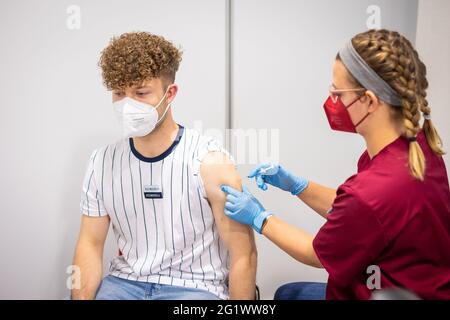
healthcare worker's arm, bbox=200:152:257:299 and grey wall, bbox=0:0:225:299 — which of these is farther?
grey wall, bbox=0:0:225:299

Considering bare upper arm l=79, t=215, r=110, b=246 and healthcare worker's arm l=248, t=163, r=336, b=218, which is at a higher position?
healthcare worker's arm l=248, t=163, r=336, b=218

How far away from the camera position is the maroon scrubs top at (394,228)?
1.00m

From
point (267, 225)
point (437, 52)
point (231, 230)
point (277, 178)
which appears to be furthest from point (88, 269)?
point (437, 52)

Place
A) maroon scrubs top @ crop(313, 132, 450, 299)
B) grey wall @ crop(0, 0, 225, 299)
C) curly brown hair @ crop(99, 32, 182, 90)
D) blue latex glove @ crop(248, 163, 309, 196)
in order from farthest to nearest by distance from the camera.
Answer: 1. grey wall @ crop(0, 0, 225, 299)
2. blue latex glove @ crop(248, 163, 309, 196)
3. curly brown hair @ crop(99, 32, 182, 90)
4. maroon scrubs top @ crop(313, 132, 450, 299)

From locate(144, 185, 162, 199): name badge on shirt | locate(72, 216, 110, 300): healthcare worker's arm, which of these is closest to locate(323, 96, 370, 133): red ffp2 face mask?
locate(144, 185, 162, 199): name badge on shirt

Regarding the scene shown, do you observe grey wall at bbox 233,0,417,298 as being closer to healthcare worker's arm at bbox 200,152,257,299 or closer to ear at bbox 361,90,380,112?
healthcare worker's arm at bbox 200,152,257,299

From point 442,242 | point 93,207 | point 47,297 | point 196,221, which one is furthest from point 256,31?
point 47,297

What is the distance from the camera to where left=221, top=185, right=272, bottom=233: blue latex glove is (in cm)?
129

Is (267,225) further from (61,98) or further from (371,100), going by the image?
(61,98)

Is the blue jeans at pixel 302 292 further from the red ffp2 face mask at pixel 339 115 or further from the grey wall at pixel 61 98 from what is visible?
the grey wall at pixel 61 98

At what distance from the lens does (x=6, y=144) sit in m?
1.77

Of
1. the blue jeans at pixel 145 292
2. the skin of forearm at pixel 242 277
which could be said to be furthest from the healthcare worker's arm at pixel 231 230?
the blue jeans at pixel 145 292

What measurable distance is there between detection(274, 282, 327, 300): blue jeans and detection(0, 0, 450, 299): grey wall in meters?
0.42

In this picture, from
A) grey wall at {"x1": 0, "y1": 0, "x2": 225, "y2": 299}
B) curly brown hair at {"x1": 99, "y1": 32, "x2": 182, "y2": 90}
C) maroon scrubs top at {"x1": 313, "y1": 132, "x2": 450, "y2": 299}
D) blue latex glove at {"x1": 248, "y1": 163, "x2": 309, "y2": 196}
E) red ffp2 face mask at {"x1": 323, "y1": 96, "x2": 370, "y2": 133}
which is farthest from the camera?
grey wall at {"x1": 0, "y1": 0, "x2": 225, "y2": 299}
